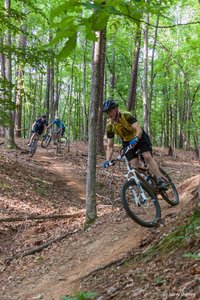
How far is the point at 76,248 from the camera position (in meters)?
6.61

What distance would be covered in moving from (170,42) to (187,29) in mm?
1741

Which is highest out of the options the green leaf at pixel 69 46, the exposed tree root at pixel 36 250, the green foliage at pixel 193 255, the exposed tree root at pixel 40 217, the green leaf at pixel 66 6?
the green leaf at pixel 66 6

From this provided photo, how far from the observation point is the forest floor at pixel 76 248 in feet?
12.3

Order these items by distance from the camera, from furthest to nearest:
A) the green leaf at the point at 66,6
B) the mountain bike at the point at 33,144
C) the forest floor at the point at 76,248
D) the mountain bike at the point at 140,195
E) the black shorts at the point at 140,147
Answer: the mountain bike at the point at 33,144, the black shorts at the point at 140,147, the mountain bike at the point at 140,195, the forest floor at the point at 76,248, the green leaf at the point at 66,6

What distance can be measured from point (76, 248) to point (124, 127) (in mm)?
2579

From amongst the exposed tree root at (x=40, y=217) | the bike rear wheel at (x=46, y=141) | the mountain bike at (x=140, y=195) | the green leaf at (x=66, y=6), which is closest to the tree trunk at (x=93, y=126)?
the mountain bike at (x=140, y=195)

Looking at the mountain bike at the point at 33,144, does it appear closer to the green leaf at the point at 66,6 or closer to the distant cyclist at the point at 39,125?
the distant cyclist at the point at 39,125

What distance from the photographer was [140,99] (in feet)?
113

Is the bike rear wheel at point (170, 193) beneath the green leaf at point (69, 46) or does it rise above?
beneath

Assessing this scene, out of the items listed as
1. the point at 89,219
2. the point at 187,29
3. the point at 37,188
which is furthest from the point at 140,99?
the point at 89,219

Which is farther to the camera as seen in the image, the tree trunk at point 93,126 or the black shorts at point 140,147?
the tree trunk at point 93,126

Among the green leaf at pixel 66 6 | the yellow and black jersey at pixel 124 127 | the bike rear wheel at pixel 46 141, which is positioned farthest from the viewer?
the bike rear wheel at pixel 46 141

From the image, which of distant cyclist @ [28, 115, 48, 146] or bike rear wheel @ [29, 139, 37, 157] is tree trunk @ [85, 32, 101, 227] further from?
bike rear wheel @ [29, 139, 37, 157]

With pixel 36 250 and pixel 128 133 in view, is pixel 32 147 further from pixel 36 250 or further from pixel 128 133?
pixel 128 133
